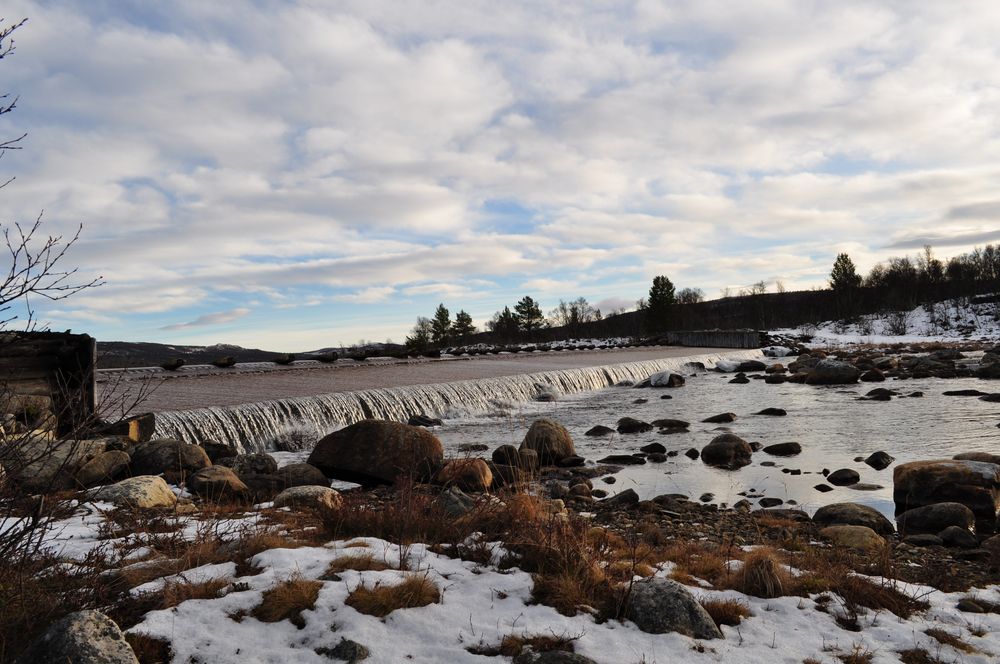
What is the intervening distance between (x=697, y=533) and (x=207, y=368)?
30240 millimetres

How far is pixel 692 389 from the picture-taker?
30859 mm

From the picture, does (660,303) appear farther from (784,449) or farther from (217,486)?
(217,486)

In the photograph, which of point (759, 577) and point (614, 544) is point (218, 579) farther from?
point (759, 577)

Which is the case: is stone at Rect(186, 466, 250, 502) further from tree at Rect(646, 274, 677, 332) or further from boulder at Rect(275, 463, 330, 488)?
tree at Rect(646, 274, 677, 332)

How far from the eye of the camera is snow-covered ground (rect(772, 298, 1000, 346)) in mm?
72688


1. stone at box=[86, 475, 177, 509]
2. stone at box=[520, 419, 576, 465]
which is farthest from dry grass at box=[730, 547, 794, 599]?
stone at box=[520, 419, 576, 465]

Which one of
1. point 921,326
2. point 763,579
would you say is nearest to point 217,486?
point 763,579

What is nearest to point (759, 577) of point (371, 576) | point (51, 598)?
point (371, 576)

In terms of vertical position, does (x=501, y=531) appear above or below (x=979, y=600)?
above

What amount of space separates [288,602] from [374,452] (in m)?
7.72

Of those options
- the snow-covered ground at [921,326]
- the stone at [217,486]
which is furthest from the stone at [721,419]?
the snow-covered ground at [921,326]

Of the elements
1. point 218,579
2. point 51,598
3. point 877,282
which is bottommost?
point 218,579

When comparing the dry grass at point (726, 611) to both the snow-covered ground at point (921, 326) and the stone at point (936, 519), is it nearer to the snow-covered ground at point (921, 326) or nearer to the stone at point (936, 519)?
the stone at point (936, 519)

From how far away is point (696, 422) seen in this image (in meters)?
20.2
